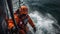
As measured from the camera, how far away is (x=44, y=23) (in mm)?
9188

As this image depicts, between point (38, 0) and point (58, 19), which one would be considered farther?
point (38, 0)

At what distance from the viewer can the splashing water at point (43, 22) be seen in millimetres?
8498

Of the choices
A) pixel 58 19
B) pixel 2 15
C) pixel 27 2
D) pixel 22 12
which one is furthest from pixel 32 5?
pixel 2 15

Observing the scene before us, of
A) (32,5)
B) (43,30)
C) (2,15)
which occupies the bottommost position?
(43,30)

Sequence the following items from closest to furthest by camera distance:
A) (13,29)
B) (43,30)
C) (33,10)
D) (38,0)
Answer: (13,29) → (43,30) → (33,10) → (38,0)

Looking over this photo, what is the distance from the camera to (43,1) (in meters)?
12.5

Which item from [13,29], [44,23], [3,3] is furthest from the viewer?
[44,23]

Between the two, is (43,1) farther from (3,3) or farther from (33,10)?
(3,3)

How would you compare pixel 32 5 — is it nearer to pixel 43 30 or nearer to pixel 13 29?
pixel 43 30

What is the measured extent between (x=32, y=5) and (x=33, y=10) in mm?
993

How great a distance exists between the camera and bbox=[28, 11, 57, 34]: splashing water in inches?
335

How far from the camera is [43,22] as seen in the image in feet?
30.4

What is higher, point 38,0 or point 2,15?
point 2,15

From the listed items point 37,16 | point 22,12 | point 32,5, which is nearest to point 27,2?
point 32,5
